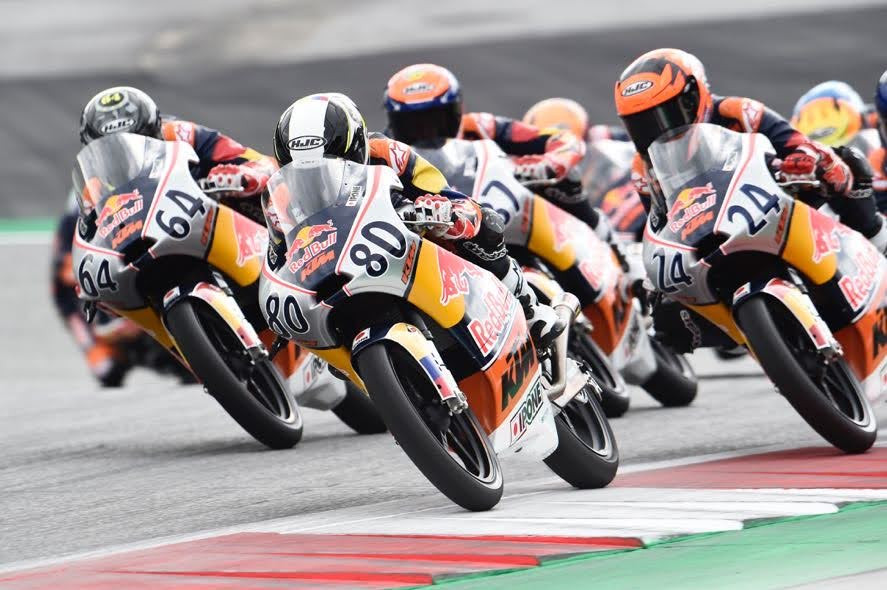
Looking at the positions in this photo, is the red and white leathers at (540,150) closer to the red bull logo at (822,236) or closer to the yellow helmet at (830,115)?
the red bull logo at (822,236)

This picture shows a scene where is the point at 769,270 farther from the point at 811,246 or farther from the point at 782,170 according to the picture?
the point at 782,170

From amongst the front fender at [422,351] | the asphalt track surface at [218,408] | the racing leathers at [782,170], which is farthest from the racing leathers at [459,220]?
the racing leathers at [782,170]

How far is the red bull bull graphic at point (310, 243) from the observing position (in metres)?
6.09

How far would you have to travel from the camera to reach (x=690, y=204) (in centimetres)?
Result: 717

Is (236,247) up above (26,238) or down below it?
above

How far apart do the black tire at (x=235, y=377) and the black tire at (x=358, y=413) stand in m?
0.59

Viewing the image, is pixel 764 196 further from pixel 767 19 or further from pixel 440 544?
pixel 767 19

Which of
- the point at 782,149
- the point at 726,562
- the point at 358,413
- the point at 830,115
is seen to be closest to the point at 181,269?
the point at 358,413

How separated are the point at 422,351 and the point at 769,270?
1916 mm

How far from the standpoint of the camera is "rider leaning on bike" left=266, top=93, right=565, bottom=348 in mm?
6262

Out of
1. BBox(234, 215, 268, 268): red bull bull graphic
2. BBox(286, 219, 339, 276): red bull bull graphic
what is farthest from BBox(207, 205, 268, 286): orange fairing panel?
BBox(286, 219, 339, 276): red bull bull graphic

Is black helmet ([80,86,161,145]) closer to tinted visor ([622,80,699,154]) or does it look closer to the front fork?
tinted visor ([622,80,699,154])

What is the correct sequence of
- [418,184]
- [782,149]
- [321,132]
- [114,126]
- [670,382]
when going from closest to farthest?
[321,132], [418,184], [782,149], [114,126], [670,382]

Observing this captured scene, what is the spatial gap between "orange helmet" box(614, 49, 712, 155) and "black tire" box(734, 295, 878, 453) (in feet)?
3.07
